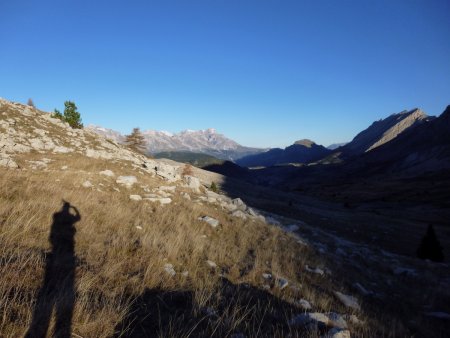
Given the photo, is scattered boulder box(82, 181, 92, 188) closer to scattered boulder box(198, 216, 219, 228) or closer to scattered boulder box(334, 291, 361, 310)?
scattered boulder box(198, 216, 219, 228)

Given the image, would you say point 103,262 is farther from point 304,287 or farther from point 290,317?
point 304,287

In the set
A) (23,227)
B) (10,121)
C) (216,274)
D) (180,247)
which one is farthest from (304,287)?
(10,121)

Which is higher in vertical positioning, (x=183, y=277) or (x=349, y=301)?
(x=183, y=277)

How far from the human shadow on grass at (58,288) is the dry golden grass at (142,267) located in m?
0.09

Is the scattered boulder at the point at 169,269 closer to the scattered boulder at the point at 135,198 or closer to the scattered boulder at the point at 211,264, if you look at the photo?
the scattered boulder at the point at 211,264

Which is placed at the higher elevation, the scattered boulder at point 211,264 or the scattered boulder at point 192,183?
the scattered boulder at point 192,183

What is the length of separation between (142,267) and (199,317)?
1728 millimetres

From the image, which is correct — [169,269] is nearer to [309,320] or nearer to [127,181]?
[309,320]

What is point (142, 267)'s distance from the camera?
548 cm

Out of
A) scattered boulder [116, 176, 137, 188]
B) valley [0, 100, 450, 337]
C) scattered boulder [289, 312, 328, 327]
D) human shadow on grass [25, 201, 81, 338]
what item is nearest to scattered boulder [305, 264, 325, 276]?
valley [0, 100, 450, 337]

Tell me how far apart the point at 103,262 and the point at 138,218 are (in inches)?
146

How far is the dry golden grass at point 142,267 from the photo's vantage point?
3664mm

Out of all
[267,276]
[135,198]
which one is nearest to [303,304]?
[267,276]

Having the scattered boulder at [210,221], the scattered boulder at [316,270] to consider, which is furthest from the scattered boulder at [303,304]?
the scattered boulder at [210,221]
